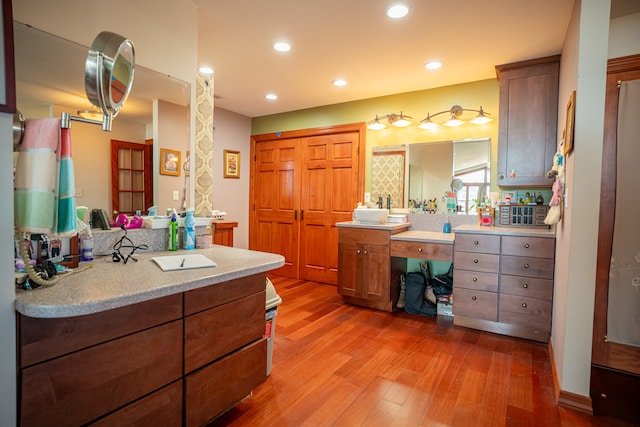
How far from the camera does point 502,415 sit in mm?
1751

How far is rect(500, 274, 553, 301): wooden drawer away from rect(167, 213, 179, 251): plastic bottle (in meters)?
2.58

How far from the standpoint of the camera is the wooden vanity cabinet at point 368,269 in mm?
3309

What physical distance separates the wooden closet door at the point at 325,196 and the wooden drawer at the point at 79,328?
3226mm

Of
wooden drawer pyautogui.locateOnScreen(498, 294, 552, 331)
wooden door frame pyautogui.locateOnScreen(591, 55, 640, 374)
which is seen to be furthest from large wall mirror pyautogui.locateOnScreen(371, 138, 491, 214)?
wooden door frame pyautogui.locateOnScreen(591, 55, 640, 374)

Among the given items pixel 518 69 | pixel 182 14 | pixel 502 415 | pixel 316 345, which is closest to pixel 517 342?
pixel 502 415

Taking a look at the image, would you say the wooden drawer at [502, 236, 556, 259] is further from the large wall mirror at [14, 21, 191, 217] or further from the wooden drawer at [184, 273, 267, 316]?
the large wall mirror at [14, 21, 191, 217]

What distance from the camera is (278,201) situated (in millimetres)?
4895

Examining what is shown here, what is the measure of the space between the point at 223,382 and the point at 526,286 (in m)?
2.45

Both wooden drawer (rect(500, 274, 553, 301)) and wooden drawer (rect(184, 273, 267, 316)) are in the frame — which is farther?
wooden drawer (rect(500, 274, 553, 301))

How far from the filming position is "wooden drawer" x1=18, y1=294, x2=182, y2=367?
3.23 feet

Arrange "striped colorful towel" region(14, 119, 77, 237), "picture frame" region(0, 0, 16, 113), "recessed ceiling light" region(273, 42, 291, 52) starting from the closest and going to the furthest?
"picture frame" region(0, 0, 16, 113)
"striped colorful towel" region(14, 119, 77, 237)
"recessed ceiling light" region(273, 42, 291, 52)

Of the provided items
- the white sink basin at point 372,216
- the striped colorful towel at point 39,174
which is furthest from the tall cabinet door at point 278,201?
the striped colorful towel at point 39,174

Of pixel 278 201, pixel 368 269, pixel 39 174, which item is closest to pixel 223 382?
pixel 39 174

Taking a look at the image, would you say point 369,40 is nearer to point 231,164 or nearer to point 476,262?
point 476,262
